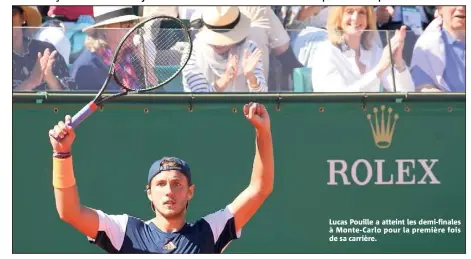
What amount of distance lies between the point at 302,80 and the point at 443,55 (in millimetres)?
982

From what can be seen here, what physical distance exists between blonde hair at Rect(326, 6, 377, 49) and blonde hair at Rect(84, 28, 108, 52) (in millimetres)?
1443

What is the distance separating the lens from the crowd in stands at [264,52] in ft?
30.7

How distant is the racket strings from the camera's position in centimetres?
847

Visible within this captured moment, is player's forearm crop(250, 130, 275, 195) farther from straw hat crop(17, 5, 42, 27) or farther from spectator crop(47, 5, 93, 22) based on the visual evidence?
spectator crop(47, 5, 93, 22)

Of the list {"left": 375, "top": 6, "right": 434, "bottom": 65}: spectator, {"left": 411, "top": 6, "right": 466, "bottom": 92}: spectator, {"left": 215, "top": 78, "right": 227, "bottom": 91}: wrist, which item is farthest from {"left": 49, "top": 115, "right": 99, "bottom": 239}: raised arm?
{"left": 375, "top": 6, "right": 434, "bottom": 65}: spectator

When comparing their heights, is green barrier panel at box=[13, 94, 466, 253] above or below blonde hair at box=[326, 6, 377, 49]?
below

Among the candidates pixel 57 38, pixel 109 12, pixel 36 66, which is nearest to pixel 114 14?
pixel 109 12

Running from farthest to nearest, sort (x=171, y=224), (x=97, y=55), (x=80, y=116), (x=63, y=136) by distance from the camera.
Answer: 1. (x=97, y=55)
2. (x=171, y=224)
3. (x=80, y=116)
4. (x=63, y=136)

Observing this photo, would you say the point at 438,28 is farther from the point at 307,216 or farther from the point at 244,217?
the point at 244,217

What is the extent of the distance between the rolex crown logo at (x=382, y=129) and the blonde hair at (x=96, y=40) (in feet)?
5.67

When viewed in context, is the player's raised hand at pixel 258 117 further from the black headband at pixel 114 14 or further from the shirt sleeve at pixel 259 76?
the black headband at pixel 114 14

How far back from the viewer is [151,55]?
8.88 meters

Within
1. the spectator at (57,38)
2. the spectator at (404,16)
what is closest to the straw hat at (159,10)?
the spectator at (57,38)

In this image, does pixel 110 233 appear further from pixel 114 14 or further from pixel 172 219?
pixel 114 14
